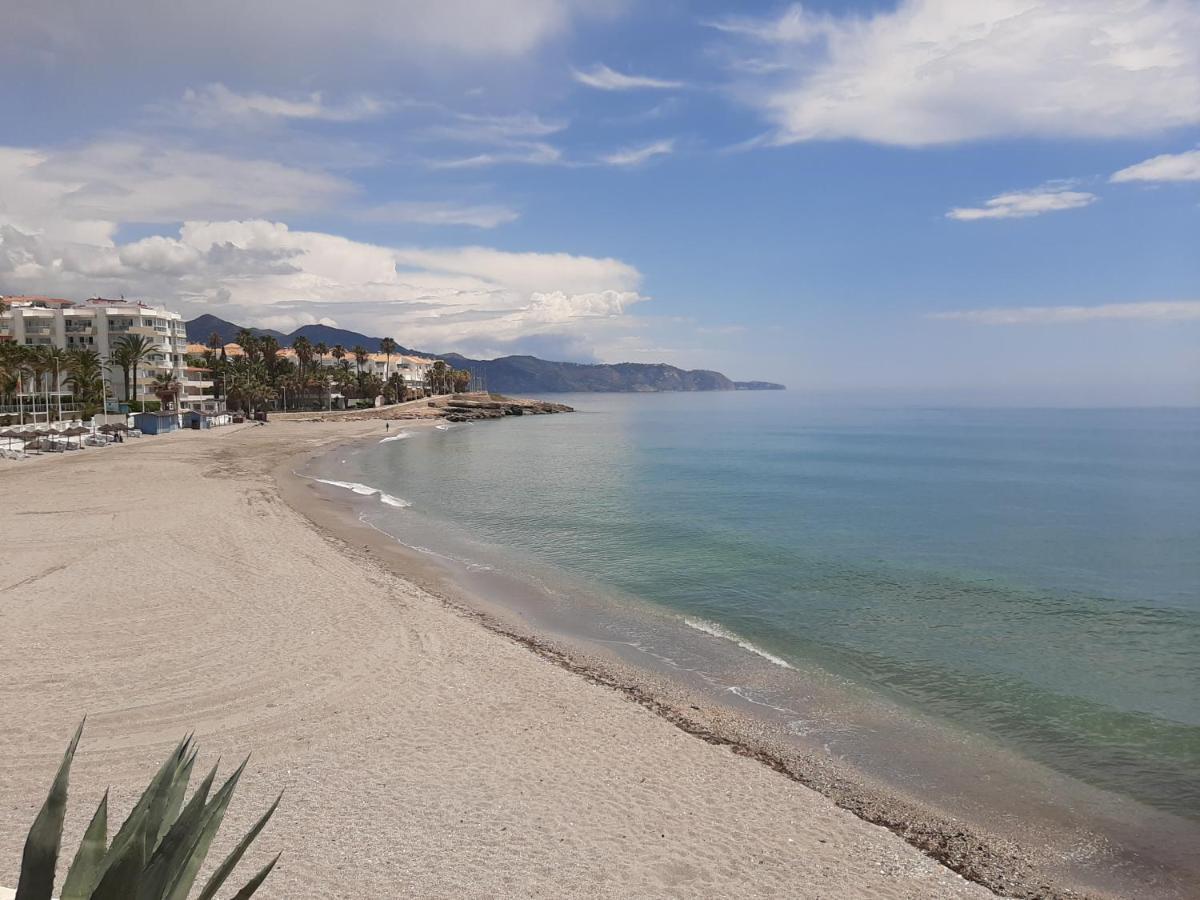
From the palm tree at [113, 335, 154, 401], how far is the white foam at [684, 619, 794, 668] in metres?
81.1

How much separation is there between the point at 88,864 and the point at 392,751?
7041 millimetres

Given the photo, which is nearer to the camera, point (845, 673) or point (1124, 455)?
point (845, 673)

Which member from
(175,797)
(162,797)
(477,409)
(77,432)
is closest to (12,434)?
(77,432)

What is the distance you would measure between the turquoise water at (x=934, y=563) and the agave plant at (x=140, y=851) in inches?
467

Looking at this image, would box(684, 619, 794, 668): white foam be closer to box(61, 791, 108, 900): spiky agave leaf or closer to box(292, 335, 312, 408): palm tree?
box(61, 791, 108, 900): spiky agave leaf

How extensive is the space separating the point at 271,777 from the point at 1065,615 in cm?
1942

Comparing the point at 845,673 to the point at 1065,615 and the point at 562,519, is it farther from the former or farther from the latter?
the point at 562,519

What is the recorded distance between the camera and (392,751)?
384 inches

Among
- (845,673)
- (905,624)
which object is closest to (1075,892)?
(845,673)

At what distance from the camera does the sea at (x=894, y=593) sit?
39.8ft

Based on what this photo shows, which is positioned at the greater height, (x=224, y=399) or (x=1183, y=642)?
(x=224, y=399)

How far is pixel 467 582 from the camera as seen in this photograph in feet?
70.7

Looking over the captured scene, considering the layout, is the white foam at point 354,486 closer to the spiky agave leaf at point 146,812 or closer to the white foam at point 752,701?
the white foam at point 752,701

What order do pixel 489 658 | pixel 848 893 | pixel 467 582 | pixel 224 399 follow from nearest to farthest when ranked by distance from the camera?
pixel 848 893 < pixel 489 658 < pixel 467 582 < pixel 224 399
